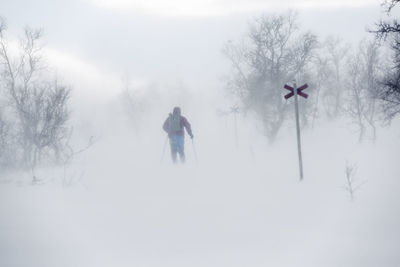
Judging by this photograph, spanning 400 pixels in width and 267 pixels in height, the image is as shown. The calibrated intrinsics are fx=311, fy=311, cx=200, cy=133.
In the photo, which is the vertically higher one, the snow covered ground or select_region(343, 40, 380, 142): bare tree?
select_region(343, 40, 380, 142): bare tree

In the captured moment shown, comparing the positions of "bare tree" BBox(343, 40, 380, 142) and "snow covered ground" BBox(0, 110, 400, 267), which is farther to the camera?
"bare tree" BBox(343, 40, 380, 142)

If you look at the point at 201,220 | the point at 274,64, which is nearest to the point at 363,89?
the point at 274,64

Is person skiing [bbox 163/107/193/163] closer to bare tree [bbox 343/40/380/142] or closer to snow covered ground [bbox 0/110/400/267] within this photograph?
snow covered ground [bbox 0/110/400/267]

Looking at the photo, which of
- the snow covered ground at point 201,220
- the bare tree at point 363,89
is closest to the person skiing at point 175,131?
the snow covered ground at point 201,220

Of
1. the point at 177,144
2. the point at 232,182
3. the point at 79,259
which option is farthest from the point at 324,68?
the point at 79,259

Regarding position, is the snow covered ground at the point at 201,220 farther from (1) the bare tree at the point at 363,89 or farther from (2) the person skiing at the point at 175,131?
(1) the bare tree at the point at 363,89

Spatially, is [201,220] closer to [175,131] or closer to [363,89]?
[175,131]

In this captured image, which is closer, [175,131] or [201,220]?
[201,220]

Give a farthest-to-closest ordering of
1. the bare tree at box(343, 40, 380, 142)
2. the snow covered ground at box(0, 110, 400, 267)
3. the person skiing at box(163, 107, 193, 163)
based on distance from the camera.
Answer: the bare tree at box(343, 40, 380, 142) → the person skiing at box(163, 107, 193, 163) → the snow covered ground at box(0, 110, 400, 267)

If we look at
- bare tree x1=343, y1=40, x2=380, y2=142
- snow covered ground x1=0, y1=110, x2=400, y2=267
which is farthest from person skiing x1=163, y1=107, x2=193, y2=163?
bare tree x1=343, y1=40, x2=380, y2=142

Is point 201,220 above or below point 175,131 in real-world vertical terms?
below

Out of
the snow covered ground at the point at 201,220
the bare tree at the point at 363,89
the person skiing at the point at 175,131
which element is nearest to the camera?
the snow covered ground at the point at 201,220

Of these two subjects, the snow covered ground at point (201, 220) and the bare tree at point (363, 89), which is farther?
the bare tree at point (363, 89)

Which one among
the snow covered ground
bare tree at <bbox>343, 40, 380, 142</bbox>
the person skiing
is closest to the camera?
the snow covered ground
